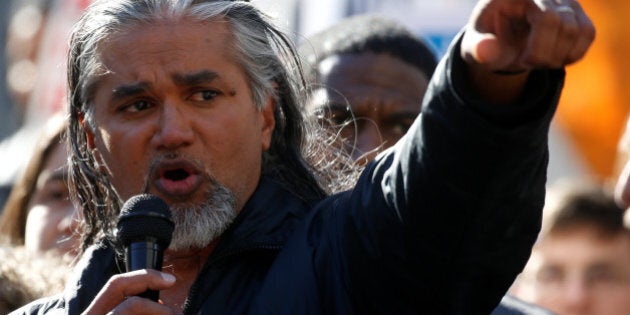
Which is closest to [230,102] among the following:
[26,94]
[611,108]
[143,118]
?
[143,118]

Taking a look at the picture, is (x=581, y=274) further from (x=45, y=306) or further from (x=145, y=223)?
(x=145, y=223)

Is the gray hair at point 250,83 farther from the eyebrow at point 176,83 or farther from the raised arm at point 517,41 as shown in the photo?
the raised arm at point 517,41

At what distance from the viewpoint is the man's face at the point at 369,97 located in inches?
207

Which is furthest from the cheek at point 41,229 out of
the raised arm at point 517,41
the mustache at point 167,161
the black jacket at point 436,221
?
the raised arm at point 517,41

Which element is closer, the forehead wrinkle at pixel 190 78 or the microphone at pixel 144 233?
the microphone at pixel 144 233

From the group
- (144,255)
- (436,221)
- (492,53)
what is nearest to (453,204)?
(436,221)

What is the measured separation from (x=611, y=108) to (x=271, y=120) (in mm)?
3479

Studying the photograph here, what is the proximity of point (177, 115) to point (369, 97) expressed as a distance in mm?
1779

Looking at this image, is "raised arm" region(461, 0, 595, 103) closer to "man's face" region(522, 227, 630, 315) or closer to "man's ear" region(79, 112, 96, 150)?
"man's ear" region(79, 112, 96, 150)

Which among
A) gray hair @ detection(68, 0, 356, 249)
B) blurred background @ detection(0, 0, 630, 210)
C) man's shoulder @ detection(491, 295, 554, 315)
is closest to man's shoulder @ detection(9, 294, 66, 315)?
gray hair @ detection(68, 0, 356, 249)

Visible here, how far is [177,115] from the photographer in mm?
3816

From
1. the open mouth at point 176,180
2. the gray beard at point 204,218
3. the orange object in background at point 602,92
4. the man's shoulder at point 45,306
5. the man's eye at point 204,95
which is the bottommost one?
the orange object in background at point 602,92

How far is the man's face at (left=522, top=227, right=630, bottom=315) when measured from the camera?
18.8 feet

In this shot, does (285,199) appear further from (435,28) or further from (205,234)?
(435,28)
